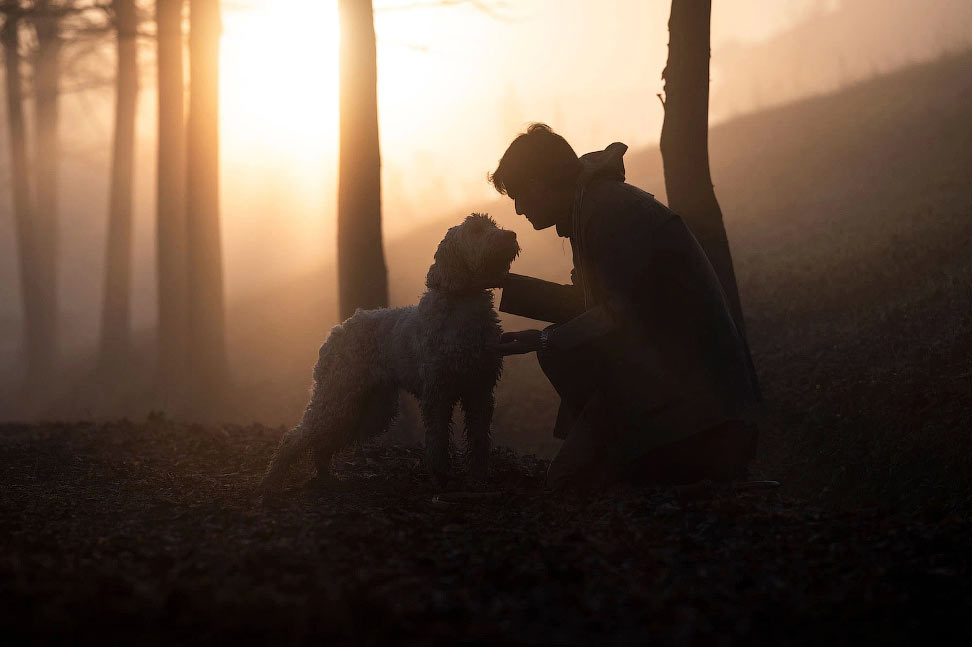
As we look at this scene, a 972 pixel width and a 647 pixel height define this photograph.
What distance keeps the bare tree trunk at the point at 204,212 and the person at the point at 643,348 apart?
10.2 metres

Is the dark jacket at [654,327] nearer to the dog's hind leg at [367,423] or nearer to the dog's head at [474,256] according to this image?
the dog's head at [474,256]

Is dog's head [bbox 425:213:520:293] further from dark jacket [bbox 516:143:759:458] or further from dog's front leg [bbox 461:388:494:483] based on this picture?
dog's front leg [bbox 461:388:494:483]

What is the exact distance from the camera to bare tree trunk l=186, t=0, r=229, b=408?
14.3 metres

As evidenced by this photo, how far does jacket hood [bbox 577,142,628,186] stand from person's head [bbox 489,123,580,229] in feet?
0.38

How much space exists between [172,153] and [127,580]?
1512 cm

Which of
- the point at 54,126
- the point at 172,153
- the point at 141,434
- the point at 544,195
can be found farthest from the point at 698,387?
the point at 54,126

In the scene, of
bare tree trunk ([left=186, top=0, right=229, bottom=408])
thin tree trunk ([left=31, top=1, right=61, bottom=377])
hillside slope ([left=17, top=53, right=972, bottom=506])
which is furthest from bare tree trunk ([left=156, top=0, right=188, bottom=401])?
thin tree trunk ([left=31, top=1, right=61, bottom=377])

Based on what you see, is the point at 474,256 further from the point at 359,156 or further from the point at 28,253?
the point at 28,253

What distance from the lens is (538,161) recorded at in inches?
213

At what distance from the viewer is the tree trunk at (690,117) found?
27.6 ft

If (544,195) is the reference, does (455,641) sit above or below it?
below

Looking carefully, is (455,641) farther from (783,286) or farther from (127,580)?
(783,286)

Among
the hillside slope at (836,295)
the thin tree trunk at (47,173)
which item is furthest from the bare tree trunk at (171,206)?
the thin tree trunk at (47,173)

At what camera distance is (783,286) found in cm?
1194
